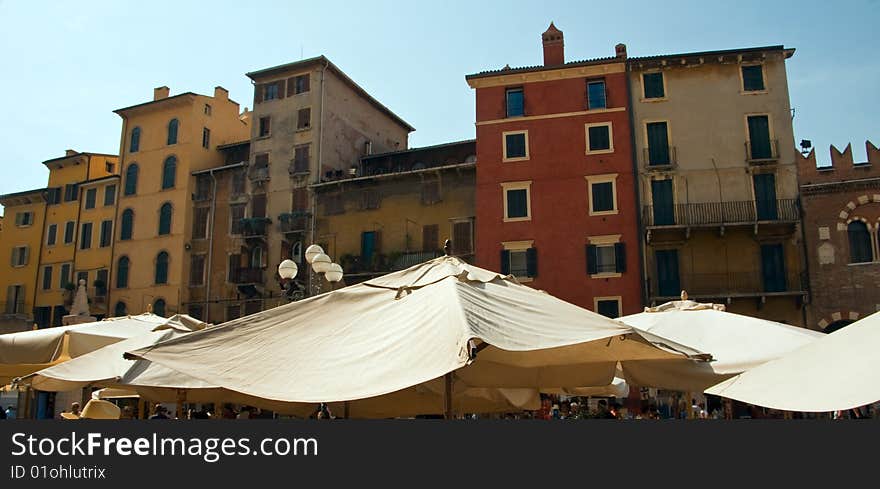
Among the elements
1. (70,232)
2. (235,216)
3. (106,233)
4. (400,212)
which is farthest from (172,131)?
(400,212)

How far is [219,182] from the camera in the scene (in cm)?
4141

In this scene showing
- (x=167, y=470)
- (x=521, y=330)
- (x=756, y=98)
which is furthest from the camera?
(x=756, y=98)

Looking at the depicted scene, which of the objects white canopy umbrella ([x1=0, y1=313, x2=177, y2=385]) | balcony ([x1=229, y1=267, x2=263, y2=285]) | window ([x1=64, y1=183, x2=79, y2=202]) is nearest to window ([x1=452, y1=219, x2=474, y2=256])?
balcony ([x1=229, y1=267, x2=263, y2=285])

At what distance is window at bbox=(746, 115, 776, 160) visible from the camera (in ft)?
98.7

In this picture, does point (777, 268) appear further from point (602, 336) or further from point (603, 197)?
point (602, 336)

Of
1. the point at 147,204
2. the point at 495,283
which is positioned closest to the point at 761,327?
the point at 495,283

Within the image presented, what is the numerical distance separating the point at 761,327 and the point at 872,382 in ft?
13.2

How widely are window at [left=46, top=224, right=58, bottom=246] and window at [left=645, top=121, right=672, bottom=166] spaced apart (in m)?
38.7

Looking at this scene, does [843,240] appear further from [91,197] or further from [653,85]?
[91,197]

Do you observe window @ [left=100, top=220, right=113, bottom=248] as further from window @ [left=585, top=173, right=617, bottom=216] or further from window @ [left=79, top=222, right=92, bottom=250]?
window @ [left=585, top=173, right=617, bottom=216]

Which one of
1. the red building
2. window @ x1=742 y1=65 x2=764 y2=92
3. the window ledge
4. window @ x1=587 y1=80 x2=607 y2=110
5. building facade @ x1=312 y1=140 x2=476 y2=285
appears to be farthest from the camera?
building facade @ x1=312 y1=140 x2=476 y2=285

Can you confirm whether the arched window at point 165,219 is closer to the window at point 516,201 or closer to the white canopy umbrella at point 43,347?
the window at point 516,201

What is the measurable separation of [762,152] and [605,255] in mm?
8102

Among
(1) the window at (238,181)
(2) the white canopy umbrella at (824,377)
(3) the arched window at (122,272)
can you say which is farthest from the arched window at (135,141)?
(2) the white canopy umbrella at (824,377)
